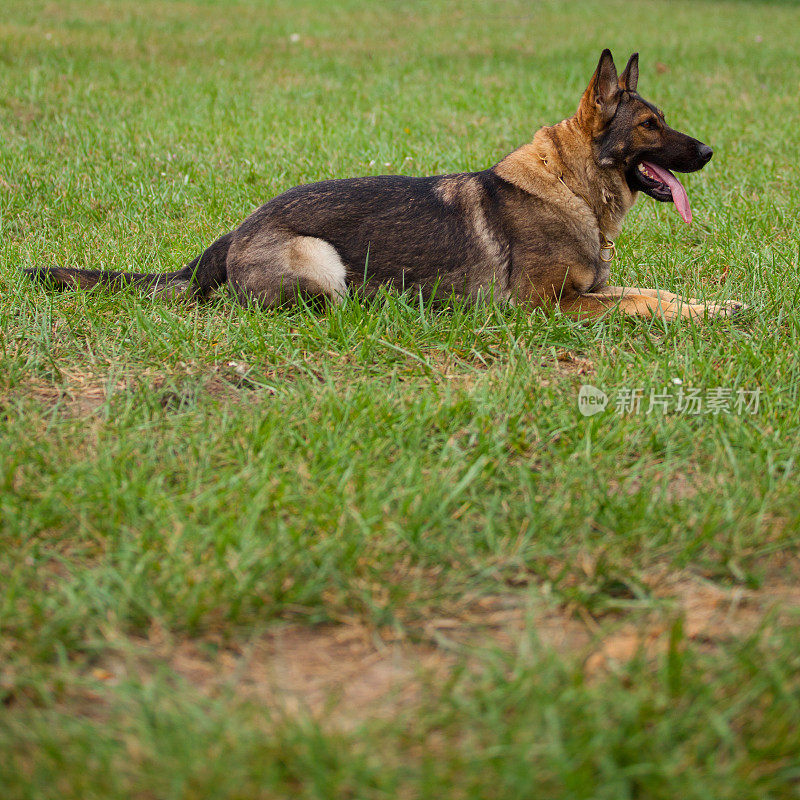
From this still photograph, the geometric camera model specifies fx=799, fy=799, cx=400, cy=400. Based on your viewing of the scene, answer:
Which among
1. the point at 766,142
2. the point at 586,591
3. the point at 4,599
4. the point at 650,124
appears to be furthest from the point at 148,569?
the point at 766,142

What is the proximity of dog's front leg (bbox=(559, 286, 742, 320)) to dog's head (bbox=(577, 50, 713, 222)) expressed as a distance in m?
0.47

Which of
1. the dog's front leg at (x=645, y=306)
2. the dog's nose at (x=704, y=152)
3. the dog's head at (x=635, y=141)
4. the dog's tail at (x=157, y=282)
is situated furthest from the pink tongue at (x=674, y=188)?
the dog's tail at (x=157, y=282)

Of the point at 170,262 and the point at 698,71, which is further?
the point at 698,71

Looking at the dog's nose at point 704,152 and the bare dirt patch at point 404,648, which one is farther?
the dog's nose at point 704,152

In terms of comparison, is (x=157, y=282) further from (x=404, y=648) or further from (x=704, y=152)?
(x=704, y=152)

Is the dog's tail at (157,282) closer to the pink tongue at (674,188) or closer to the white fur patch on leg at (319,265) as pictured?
the white fur patch on leg at (319,265)

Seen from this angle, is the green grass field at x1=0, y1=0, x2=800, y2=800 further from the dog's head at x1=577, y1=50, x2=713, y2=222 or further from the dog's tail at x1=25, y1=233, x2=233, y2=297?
the dog's head at x1=577, y1=50, x2=713, y2=222

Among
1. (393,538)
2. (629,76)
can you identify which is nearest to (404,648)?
(393,538)

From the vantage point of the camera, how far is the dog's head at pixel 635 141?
156 inches

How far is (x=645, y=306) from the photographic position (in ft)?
12.7

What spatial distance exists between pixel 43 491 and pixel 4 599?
0.47m

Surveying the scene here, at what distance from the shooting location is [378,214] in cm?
387

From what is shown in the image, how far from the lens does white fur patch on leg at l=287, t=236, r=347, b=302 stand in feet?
12.5

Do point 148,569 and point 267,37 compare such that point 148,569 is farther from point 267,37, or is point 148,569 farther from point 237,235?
point 267,37
